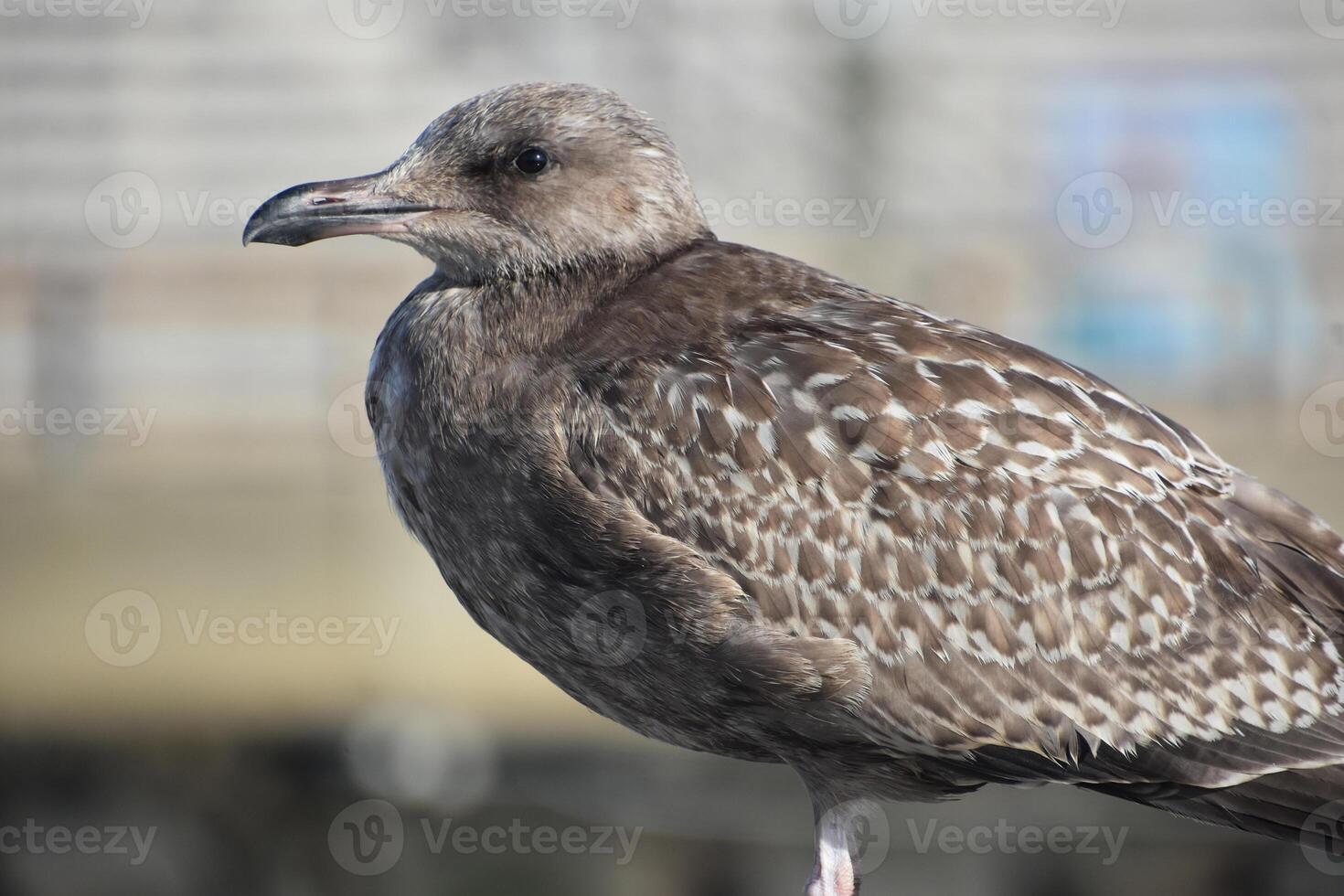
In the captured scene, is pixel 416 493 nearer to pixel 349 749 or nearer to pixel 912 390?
pixel 912 390

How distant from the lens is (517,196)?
378 cm

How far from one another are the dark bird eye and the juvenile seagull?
3.7 inches

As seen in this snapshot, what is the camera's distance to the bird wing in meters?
3.39

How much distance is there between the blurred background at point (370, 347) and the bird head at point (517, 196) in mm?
4044

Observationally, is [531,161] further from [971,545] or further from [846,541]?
[971,545]

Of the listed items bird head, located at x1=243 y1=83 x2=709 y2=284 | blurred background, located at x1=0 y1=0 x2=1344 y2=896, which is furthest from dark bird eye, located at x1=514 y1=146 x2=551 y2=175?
blurred background, located at x1=0 y1=0 x2=1344 y2=896

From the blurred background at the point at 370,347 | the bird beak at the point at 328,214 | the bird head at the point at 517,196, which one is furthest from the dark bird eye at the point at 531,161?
the blurred background at the point at 370,347

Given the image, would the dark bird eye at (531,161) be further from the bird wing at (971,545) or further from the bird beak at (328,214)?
the bird wing at (971,545)

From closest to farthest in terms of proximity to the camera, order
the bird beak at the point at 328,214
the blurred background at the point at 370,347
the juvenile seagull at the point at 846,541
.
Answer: the juvenile seagull at the point at 846,541, the bird beak at the point at 328,214, the blurred background at the point at 370,347

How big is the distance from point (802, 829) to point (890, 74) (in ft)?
27.4

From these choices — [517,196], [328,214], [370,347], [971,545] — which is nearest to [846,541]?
[971,545]

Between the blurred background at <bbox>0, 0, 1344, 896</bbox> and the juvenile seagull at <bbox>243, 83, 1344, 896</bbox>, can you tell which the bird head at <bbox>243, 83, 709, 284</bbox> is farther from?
the blurred background at <bbox>0, 0, 1344, 896</bbox>

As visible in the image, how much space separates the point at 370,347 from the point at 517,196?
789cm

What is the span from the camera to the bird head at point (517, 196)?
377 centimetres
